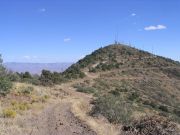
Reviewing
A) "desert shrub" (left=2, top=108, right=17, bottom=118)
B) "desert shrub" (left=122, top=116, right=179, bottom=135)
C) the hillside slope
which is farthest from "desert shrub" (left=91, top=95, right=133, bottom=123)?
"desert shrub" (left=2, top=108, right=17, bottom=118)

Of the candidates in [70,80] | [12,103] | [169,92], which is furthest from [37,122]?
[169,92]

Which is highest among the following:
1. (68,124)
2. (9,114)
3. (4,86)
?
(4,86)

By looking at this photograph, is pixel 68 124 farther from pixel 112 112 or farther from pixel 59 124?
pixel 112 112

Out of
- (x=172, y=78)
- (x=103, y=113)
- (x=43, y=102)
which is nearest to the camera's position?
(x=103, y=113)

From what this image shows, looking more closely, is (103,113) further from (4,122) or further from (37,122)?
(4,122)

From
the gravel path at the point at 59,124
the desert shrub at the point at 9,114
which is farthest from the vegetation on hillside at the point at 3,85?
the desert shrub at the point at 9,114

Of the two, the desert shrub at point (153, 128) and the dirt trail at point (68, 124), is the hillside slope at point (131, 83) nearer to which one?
the dirt trail at point (68, 124)

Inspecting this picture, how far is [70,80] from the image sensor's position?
188 feet

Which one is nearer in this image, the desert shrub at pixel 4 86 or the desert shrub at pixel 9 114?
the desert shrub at pixel 9 114

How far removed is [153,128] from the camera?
16.9 meters

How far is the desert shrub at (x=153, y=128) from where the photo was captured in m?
16.5

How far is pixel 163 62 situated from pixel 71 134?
8999 centimetres

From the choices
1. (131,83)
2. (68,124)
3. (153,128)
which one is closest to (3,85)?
(68,124)

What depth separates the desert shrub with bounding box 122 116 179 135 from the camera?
16531 millimetres
